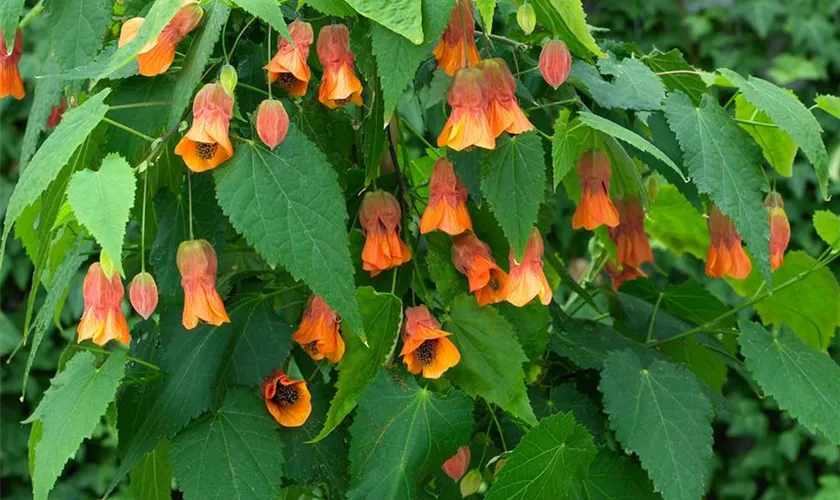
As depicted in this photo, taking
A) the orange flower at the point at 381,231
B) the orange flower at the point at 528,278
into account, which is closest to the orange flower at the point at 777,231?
the orange flower at the point at 528,278

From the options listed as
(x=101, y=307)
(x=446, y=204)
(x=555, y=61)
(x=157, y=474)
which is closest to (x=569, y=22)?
(x=555, y=61)

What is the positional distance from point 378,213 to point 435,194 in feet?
0.15

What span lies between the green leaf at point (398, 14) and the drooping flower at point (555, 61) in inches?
5.0

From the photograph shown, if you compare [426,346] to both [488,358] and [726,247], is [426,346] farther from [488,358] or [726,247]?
[726,247]

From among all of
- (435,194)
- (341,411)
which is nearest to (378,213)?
(435,194)

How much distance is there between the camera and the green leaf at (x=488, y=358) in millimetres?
863

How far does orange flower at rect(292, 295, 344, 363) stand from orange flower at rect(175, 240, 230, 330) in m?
0.07

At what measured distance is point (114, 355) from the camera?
863 mm

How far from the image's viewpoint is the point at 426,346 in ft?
2.87

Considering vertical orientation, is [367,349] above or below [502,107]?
below

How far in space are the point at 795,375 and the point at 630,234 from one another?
0.21 m

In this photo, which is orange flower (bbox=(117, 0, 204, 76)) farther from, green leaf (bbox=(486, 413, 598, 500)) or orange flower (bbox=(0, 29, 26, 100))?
green leaf (bbox=(486, 413, 598, 500))

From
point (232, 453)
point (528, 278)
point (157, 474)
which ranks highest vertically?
point (528, 278)

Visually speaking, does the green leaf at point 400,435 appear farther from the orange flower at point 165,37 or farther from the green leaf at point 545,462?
the orange flower at point 165,37
